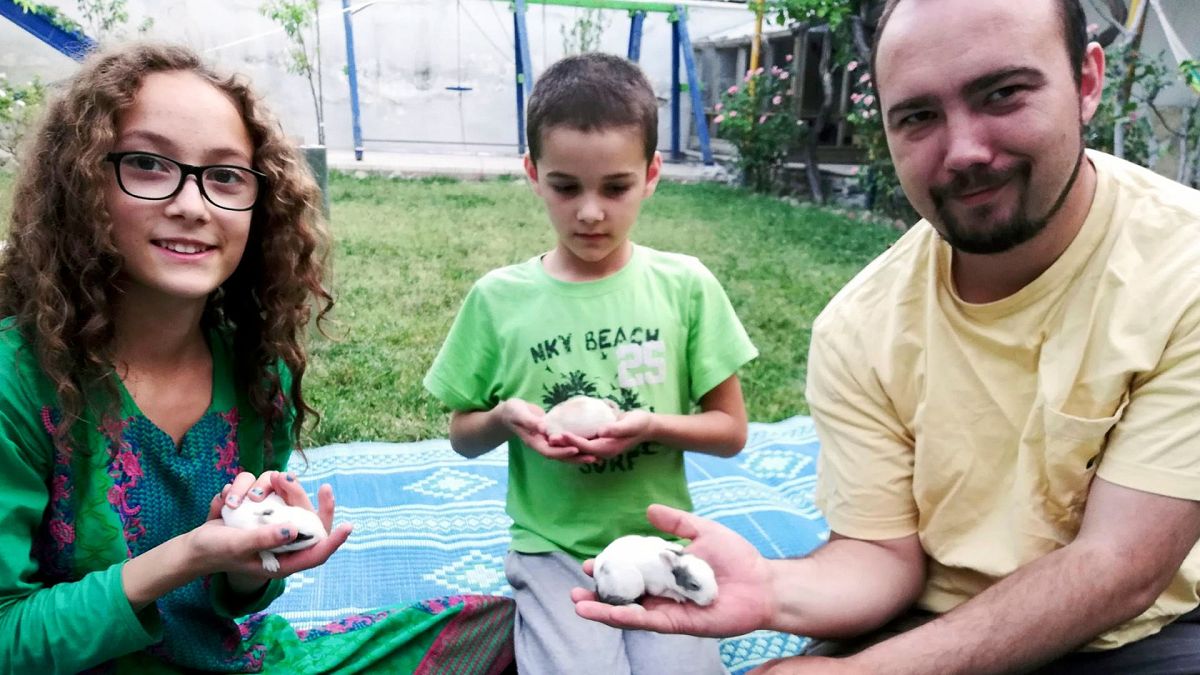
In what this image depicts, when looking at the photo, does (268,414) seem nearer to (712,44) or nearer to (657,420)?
(657,420)

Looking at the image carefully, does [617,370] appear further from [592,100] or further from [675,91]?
[675,91]

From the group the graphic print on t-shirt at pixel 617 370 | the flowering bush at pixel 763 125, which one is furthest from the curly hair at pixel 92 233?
the flowering bush at pixel 763 125

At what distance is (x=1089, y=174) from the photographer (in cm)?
165

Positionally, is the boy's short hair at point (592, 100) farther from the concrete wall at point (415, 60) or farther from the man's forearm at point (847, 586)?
the concrete wall at point (415, 60)

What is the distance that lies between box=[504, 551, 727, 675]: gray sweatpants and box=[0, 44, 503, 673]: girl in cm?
47

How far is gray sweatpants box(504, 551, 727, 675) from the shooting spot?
188 cm

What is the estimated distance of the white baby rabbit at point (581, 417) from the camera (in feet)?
6.28

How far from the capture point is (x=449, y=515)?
10.1 ft

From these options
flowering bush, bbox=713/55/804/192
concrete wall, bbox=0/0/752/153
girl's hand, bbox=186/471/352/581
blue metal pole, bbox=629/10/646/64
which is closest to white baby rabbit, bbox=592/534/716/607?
→ girl's hand, bbox=186/471/352/581

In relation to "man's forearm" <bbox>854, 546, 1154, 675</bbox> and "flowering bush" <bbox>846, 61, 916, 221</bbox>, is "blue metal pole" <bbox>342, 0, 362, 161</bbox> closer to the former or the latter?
"flowering bush" <bbox>846, 61, 916, 221</bbox>

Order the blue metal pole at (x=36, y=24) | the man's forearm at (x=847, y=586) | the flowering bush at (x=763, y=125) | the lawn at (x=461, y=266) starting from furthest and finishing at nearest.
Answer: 1. the flowering bush at (x=763, y=125)
2. the blue metal pole at (x=36, y=24)
3. the lawn at (x=461, y=266)
4. the man's forearm at (x=847, y=586)

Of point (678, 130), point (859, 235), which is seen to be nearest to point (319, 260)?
point (859, 235)

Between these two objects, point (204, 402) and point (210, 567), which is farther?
point (204, 402)

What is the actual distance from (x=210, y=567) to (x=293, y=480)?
0.67 feet
